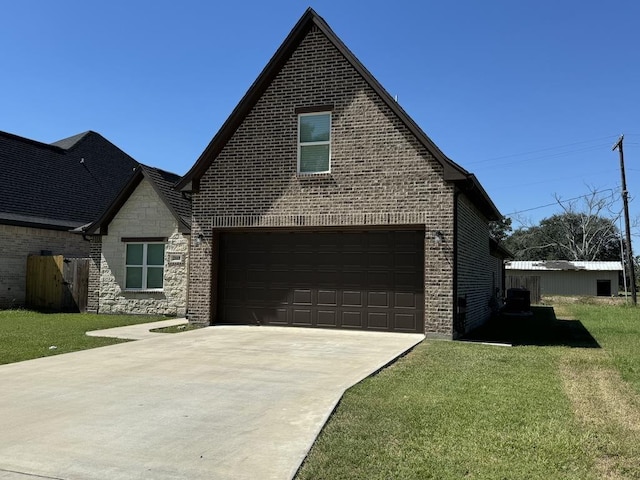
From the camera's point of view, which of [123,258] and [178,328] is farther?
[123,258]

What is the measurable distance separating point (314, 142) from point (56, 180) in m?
16.8

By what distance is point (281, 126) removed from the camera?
1455cm

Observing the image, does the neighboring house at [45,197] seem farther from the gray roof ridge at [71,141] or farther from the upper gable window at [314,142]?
the upper gable window at [314,142]

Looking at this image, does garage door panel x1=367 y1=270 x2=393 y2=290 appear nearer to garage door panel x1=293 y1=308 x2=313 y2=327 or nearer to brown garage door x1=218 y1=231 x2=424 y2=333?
brown garage door x1=218 y1=231 x2=424 y2=333

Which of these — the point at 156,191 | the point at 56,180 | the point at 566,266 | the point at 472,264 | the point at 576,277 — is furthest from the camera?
the point at 576,277

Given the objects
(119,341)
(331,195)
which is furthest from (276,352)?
(331,195)

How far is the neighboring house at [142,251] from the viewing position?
18266 millimetres

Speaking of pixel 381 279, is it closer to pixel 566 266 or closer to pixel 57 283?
pixel 57 283

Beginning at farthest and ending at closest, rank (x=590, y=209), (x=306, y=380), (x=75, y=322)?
(x=590, y=209), (x=75, y=322), (x=306, y=380)

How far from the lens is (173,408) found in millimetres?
6258

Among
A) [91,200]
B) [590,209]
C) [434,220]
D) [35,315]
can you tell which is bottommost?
[35,315]

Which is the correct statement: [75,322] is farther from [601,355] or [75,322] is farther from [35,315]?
[601,355]

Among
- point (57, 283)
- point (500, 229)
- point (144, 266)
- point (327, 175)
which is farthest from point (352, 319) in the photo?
point (500, 229)

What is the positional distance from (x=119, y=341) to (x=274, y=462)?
28.1 feet
